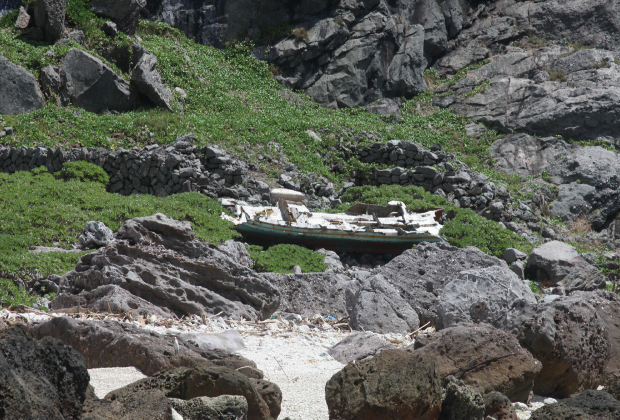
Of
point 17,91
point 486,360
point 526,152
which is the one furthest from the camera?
point 526,152

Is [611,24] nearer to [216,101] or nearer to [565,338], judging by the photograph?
[216,101]

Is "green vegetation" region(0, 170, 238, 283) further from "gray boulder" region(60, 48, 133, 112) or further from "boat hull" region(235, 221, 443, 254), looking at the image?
"gray boulder" region(60, 48, 133, 112)

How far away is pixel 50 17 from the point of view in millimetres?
20578

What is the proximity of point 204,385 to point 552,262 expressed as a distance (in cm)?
1073

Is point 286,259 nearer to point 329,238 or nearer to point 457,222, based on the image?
point 329,238

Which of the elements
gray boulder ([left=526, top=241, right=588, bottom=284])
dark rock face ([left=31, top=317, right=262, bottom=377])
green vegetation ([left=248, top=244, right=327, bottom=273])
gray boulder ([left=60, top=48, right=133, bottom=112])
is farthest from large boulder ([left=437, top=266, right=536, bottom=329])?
gray boulder ([left=60, top=48, right=133, bottom=112])

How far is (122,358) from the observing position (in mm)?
3797

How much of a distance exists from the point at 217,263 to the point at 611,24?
31765 mm

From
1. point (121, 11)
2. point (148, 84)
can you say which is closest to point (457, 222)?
point (148, 84)

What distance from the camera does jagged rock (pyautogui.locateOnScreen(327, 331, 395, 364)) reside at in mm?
4859

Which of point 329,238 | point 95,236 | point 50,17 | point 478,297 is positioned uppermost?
point 50,17

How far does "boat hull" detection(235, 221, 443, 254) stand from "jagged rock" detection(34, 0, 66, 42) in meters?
14.5

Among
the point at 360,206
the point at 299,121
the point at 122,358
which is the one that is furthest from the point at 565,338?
the point at 299,121

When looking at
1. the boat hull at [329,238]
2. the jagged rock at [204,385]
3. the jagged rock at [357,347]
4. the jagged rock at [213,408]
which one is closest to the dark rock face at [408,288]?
the jagged rock at [357,347]
